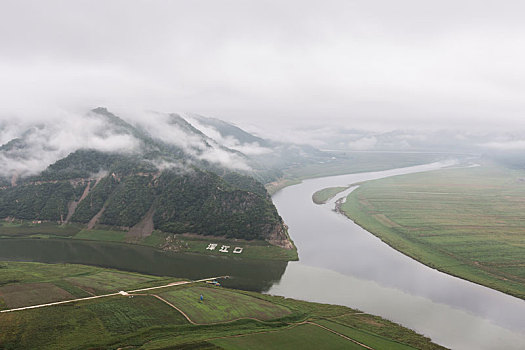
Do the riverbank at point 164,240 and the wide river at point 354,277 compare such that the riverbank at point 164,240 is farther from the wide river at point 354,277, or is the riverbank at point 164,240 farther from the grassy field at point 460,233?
the grassy field at point 460,233

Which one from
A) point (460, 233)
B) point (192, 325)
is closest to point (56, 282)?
point (192, 325)

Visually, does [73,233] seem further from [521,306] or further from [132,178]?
[521,306]

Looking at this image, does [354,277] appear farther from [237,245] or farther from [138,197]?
[138,197]

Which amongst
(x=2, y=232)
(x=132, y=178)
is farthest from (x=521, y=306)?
(x=2, y=232)

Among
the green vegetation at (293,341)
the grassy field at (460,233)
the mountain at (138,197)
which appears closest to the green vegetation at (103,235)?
→ the mountain at (138,197)

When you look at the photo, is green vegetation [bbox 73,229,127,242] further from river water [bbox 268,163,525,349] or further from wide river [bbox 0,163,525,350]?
river water [bbox 268,163,525,349]

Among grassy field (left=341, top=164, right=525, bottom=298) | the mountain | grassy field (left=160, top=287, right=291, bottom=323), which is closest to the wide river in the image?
grassy field (left=341, top=164, right=525, bottom=298)
